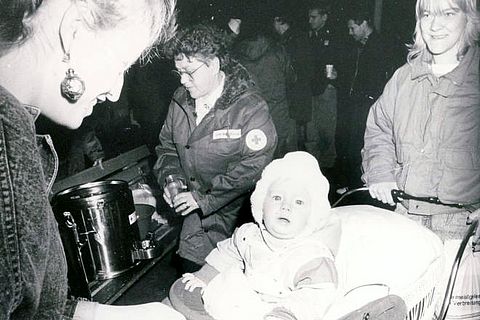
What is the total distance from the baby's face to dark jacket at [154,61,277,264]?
318 millimetres

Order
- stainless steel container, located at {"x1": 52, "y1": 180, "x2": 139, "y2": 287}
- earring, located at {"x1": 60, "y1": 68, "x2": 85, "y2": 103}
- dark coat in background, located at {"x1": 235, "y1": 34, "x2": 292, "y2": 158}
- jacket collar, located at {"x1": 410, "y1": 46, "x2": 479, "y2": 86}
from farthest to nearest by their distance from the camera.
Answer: dark coat in background, located at {"x1": 235, "y1": 34, "x2": 292, "y2": 158} < stainless steel container, located at {"x1": 52, "y1": 180, "x2": 139, "y2": 287} < jacket collar, located at {"x1": 410, "y1": 46, "x2": 479, "y2": 86} < earring, located at {"x1": 60, "y1": 68, "x2": 85, "y2": 103}

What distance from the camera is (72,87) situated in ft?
2.64

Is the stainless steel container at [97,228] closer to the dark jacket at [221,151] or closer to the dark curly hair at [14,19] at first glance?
the dark jacket at [221,151]

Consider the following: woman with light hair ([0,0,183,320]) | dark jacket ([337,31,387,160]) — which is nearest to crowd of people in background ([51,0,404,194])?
dark jacket ([337,31,387,160])

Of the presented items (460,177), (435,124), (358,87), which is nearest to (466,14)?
(435,124)

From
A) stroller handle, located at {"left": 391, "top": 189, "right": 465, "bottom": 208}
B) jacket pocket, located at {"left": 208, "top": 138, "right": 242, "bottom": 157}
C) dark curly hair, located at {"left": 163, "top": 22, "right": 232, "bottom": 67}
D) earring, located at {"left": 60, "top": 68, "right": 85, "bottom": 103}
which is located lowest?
stroller handle, located at {"left": 391, "top": 189, "right": 465, "bottom": 208}

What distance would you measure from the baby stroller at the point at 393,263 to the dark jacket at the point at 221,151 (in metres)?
0.35

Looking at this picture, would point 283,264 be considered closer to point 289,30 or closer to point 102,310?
point 102,310

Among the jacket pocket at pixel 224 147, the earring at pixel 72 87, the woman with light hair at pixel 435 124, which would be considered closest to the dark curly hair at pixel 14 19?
the earring at pixel 72 87

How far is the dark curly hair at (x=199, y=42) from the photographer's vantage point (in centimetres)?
119

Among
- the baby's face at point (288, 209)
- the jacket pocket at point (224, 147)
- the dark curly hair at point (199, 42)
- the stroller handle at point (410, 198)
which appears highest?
the dark curly hair at point (199, 42)

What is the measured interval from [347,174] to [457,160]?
2.70ft

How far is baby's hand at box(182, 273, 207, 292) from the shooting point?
955 millimetres

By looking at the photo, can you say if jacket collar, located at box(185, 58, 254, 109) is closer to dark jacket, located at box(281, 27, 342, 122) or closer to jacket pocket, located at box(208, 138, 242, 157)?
jacket pocket, located at box(208, 138, 242, 157)
